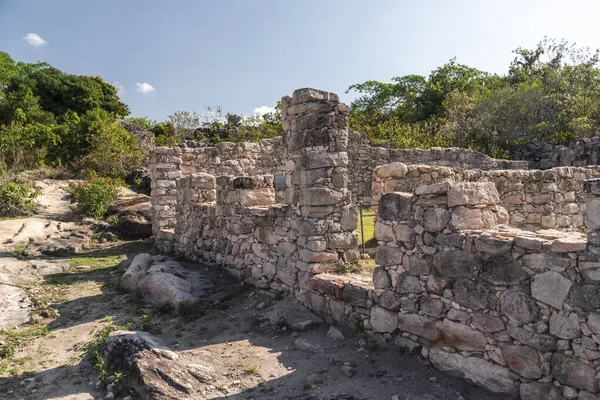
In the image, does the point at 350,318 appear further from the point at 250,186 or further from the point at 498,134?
the point at 498,134

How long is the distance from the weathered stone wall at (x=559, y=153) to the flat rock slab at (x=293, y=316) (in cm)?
1472

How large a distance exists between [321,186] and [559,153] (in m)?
15.7

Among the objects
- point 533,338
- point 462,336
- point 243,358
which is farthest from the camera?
point 243,358

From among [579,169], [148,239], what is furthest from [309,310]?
[148,239]

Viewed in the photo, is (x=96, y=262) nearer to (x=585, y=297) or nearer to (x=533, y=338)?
(x=533, y=338)

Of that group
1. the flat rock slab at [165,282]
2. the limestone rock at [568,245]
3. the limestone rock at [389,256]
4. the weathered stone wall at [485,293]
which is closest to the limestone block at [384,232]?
the weathered stone wall at [485,293]

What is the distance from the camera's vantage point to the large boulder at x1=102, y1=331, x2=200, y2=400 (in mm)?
4434

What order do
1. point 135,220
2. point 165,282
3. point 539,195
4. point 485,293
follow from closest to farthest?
point 485,293 < point 165,282 < point 539,195 < point 135,220

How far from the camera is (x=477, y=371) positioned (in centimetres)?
414

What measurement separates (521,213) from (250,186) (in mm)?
6058

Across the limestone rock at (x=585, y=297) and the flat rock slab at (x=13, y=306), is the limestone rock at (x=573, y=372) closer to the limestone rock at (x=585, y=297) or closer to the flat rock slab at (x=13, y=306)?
the limestone rock at (x=585, y=297)

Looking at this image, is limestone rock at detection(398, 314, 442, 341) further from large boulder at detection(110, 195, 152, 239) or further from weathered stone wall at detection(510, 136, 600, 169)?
weathered stone wall at detection(510, 136, 600, 169)

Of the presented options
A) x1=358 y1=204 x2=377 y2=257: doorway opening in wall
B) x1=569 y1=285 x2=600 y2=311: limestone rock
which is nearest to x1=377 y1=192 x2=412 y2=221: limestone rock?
x1=569 y1=285 x2=600 y2=311: limestone rock

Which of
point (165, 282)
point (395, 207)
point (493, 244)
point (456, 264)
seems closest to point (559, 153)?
point (395, 207)
